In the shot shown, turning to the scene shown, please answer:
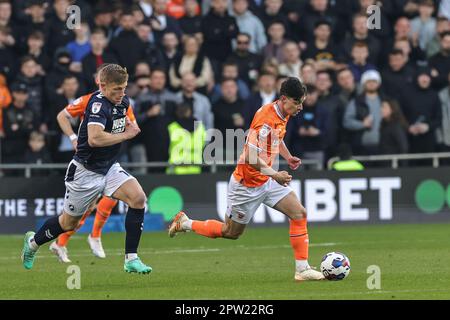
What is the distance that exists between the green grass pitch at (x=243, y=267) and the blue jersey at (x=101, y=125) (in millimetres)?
1323

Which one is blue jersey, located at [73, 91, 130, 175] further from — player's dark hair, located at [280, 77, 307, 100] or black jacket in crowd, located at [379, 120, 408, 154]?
black jacket in crowd, located at [379, 120, 408, 154]

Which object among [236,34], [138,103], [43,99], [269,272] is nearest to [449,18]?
[236,34]

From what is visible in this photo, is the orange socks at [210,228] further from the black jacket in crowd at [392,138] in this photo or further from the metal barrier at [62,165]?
the black jacket in crowd at [392,138]

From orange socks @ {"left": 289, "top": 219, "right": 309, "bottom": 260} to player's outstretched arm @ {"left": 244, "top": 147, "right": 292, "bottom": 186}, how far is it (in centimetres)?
71

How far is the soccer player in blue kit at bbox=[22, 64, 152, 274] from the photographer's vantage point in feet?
44.5

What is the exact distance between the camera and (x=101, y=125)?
13469mm

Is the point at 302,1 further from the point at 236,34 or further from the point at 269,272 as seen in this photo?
the point at 269,272

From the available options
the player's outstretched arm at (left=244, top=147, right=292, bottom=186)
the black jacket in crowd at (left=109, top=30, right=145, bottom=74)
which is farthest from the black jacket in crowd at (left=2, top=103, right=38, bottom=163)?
the player's outstretched arm at (left=244, top=147, right=292, bottom=186)

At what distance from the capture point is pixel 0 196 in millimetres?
22141

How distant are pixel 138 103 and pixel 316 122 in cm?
333

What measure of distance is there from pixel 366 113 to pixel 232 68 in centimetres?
265

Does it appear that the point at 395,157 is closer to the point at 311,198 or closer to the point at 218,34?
the point at 311,198

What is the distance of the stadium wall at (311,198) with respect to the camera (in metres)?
22.2

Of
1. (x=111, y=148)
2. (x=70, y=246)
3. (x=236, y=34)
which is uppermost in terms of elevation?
(x=236, y=34)
